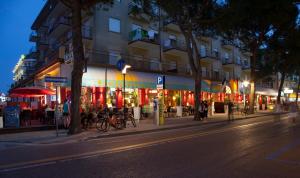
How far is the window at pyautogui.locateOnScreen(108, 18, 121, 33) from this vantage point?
3005 cm

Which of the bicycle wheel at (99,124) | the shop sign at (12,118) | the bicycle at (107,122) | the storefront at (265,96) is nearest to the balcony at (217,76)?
the storefront at (265,96)

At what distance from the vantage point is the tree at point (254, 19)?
27878mm

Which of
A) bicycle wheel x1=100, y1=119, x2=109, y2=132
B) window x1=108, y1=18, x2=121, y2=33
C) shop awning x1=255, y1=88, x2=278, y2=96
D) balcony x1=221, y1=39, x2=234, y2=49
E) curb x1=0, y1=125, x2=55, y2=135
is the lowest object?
curb x1=0, y1=125, x2=55, y2=135

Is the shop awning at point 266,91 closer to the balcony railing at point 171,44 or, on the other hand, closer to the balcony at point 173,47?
the balcony at point 173,47

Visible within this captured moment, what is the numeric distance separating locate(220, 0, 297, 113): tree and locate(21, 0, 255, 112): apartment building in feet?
17.2

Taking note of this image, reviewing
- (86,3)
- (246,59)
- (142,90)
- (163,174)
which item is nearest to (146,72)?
(142,90)

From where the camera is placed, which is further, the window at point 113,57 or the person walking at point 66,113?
the window at point 113,57

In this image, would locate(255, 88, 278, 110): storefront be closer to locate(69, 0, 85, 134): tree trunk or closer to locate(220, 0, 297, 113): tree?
locate(220, 0, 297, 113): tree

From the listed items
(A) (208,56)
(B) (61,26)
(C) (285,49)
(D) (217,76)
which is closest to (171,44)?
(A) (208,56)

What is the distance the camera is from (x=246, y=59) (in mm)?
54250

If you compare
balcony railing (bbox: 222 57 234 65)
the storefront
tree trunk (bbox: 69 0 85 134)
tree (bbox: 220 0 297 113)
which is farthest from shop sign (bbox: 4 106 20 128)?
the storefront

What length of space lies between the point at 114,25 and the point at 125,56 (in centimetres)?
311

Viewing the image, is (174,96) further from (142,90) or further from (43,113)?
(43,113)

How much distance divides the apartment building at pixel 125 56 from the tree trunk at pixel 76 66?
6408 millimetres
